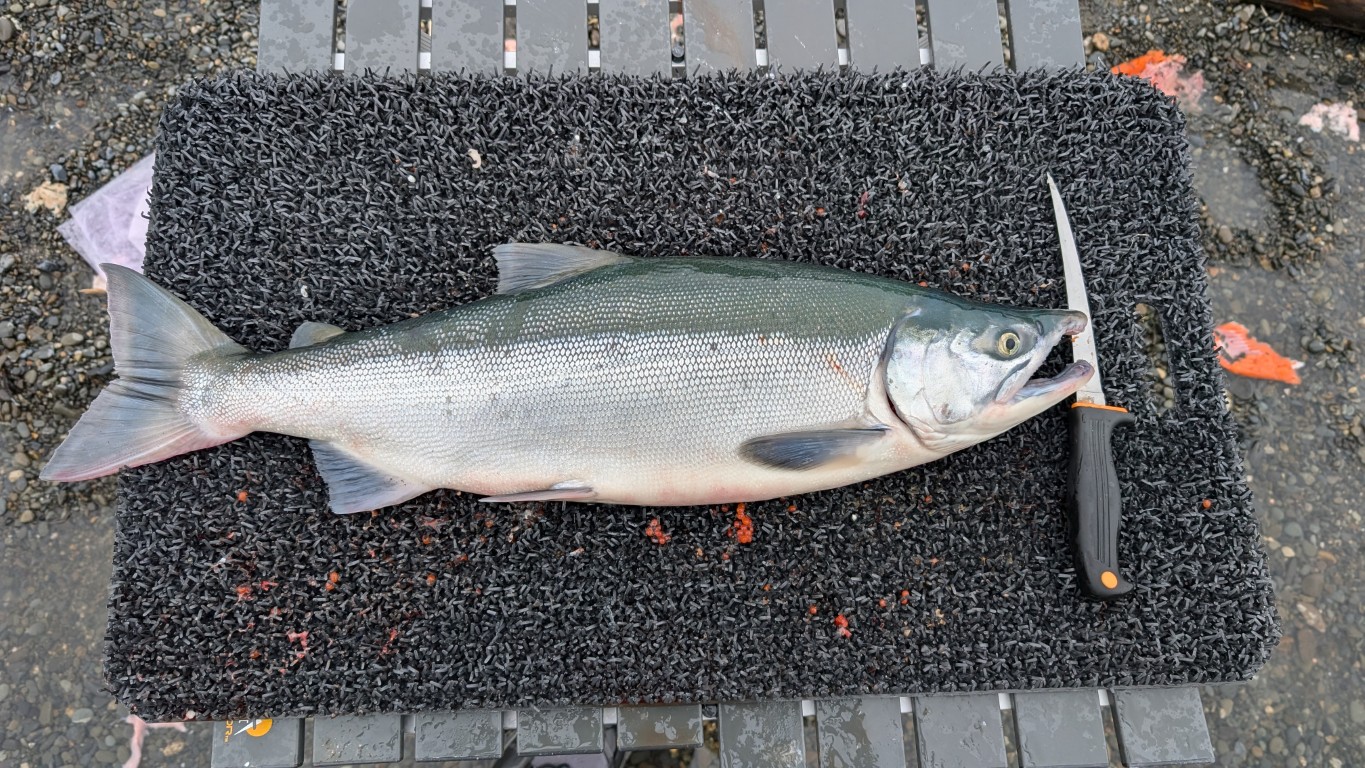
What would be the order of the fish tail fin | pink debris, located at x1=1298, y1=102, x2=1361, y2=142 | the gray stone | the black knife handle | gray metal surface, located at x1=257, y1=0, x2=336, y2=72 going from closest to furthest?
the fish tail fin, the black knife handle, gray metal surface, located at x1=257, y1=0, x2=336, y2=72, the gray stone, pink debris, located at x1=1298, y1=102, x2=1361, y2=142

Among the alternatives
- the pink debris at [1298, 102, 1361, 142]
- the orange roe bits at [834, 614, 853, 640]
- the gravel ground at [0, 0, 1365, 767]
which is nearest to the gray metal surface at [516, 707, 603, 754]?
the orange roe bits at [834, 614, 853, 640]

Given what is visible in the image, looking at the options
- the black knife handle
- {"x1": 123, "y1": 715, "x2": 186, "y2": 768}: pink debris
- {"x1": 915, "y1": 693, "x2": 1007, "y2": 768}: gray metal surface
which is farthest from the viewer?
{"x1": 123, "y1": 715, "x2": 186, "y2": 768}: pink debris

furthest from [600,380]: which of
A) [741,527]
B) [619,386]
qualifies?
[741,527]

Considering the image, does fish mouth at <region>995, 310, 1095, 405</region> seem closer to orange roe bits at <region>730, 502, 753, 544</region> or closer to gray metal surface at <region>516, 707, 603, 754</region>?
orange roe bits at <region>730, 502, 753, 544</region>

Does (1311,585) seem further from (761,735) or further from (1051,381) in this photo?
(761,735)

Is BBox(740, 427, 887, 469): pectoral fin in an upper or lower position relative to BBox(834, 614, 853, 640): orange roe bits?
upper

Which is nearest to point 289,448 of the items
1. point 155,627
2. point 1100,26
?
point 155,627

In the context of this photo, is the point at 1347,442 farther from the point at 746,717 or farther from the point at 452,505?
the point at 452,505

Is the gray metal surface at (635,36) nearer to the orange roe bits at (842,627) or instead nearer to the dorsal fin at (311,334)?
the dorsal fin at (311,334)
